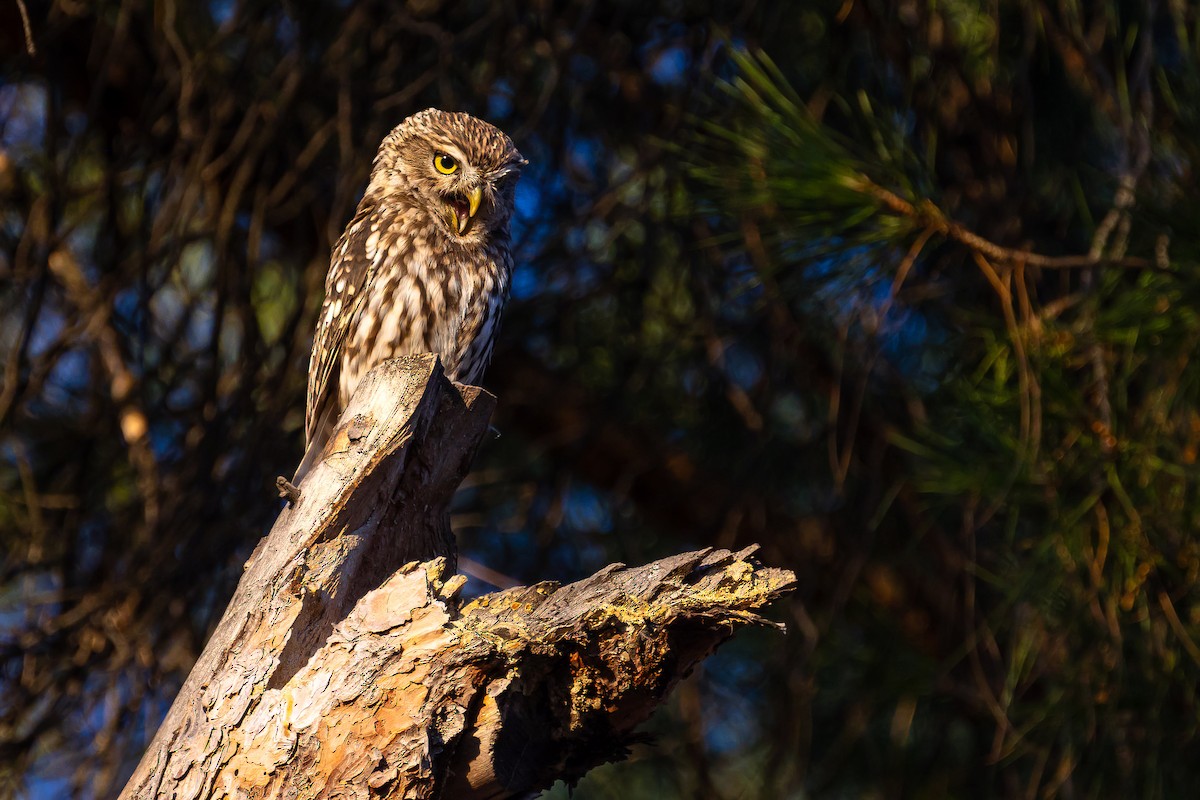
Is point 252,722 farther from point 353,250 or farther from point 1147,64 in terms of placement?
point 1147,64

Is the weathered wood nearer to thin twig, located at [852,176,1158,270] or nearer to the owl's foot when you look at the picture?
the owl's foot

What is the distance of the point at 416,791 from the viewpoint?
1672mm

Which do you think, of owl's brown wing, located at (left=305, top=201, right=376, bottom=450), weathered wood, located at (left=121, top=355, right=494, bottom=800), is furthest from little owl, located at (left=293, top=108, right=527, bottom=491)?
weathered wood, located at (left=121, top=355, right=494, bottom=800)

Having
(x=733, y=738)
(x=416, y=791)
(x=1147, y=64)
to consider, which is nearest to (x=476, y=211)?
(x=1147, y=64)

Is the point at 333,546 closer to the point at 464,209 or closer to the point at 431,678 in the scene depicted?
the point at 431,678

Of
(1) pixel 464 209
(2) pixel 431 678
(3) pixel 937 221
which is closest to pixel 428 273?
(1) pixel 464 209

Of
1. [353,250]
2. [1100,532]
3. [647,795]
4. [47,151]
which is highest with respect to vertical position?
[47,151]

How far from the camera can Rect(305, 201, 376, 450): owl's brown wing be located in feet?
10.00

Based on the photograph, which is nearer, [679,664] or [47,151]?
[679,664]

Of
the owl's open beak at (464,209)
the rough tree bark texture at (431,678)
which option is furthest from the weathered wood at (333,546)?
the owl's open beak at (464,209)

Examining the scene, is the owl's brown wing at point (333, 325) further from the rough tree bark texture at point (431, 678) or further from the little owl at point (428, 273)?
the rough tree bark texture at point (431, 678)

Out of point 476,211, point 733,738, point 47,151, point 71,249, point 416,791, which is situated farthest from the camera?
point 733,738

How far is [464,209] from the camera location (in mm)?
3240

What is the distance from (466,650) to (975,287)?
7.25ft
